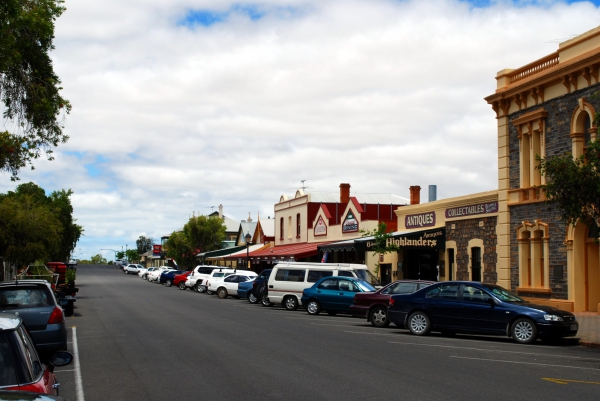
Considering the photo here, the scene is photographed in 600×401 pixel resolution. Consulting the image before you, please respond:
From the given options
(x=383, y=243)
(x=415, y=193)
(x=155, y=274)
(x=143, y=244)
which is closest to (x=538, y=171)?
(x=383, y=243)

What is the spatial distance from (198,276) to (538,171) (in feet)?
93.9

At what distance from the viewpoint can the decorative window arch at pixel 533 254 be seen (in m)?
25.8

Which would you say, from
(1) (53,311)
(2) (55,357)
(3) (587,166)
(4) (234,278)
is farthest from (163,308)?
(2) (55,357)

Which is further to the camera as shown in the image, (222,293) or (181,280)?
(181,280)

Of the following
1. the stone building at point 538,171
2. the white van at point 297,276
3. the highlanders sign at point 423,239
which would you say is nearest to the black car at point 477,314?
the stone building at point 538,171

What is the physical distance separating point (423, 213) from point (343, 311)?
437 inches

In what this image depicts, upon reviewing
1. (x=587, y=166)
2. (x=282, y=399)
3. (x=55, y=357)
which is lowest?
(x=282, y=399)

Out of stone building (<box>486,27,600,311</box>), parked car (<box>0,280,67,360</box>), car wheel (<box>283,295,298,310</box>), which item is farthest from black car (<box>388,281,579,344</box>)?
car wheel (<box>283,295,298,310</box>)

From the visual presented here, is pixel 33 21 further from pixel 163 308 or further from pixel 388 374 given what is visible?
pixel 163 308

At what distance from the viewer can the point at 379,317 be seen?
20750 mm

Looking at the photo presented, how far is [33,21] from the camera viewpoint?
15992 millimetres

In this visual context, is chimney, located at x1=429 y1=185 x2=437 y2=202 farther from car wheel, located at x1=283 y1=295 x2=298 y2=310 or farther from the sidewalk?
the sidewalk

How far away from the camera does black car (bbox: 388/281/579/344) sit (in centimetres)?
1641

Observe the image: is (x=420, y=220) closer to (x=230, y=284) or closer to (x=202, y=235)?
(x=230, y=284)
